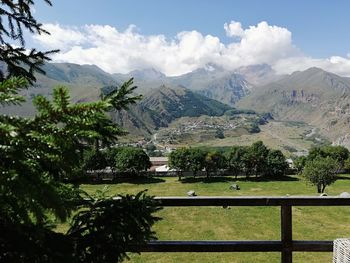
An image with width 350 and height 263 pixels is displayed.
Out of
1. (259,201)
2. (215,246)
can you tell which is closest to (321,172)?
(259,201)

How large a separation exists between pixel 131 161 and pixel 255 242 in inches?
3590

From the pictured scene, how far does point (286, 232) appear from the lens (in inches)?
193

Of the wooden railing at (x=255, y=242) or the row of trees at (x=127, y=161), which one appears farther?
the row of trees at (x=127, y=161)

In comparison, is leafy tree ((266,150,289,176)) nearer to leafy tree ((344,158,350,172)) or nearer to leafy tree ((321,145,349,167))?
leafy tree ((321,145,349,167))

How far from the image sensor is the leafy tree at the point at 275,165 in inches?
3787

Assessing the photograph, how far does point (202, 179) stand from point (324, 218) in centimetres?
5585

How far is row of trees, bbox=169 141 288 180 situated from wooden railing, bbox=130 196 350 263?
90181 mm

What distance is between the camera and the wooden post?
16.1 feet

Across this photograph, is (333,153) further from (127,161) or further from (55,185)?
(55,185)

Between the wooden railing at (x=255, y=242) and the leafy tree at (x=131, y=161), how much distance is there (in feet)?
294

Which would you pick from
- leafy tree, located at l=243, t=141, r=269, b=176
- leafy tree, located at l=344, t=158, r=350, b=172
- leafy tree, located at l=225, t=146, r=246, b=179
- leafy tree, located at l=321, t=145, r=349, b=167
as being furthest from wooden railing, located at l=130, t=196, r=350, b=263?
leafy tree, located at l=344, t=158, r=350, b=172

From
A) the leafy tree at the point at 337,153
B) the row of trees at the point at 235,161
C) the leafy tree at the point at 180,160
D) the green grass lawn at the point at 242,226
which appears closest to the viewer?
the green grass lawn at the point at 242,226

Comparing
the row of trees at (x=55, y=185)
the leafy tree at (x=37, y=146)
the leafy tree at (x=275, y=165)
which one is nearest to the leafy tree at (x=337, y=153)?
the leafy tree at (x=275, y=165)

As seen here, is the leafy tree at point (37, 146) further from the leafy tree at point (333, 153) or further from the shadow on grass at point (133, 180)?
the leafy tree at point (333, 153)
